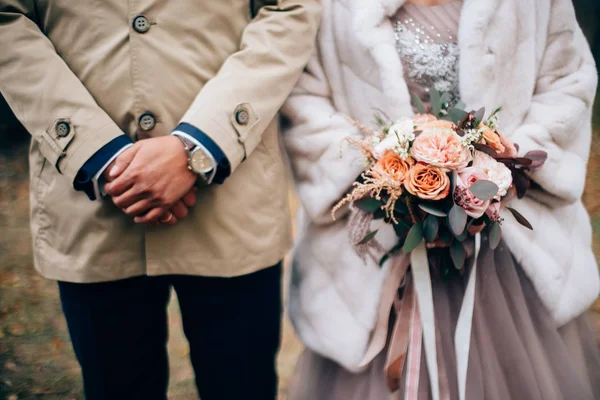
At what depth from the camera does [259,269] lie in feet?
5.25

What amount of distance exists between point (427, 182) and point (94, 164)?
81 cm

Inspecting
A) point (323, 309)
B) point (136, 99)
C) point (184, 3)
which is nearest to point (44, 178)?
point (136, 99)

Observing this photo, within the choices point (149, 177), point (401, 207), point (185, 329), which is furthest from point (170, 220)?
point (401, 207)

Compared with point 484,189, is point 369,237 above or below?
below

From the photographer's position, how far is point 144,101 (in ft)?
4.82

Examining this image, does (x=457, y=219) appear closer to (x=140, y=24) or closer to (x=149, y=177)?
(x=149, y=177)

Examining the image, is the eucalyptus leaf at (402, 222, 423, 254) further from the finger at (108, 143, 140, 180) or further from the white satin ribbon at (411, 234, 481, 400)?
the finger at (108, 143, 140, 180)

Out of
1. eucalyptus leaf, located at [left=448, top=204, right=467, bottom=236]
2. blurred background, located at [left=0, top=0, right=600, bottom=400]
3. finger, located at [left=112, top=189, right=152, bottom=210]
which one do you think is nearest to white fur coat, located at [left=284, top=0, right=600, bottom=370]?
eucalyptus leaf, located at [left=448, top=204, right=467, bottom=236]

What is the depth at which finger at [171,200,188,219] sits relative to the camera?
1480mm

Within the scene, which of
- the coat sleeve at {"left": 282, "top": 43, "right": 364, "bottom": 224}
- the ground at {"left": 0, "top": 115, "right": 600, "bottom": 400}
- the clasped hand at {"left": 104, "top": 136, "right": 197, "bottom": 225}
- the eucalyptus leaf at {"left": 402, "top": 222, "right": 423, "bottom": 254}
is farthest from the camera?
the ground at {"left": 0, "top": 115, "right": 600, "bottom": 400}

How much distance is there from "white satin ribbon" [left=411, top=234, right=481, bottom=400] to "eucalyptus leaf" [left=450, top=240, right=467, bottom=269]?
0.07 m

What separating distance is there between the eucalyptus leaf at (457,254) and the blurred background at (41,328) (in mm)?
1433

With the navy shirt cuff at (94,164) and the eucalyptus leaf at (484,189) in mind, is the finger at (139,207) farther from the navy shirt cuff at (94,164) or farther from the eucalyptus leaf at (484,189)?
the eucalyptus leaf at (484,189)

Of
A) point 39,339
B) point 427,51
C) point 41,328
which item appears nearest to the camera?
point 427,51
